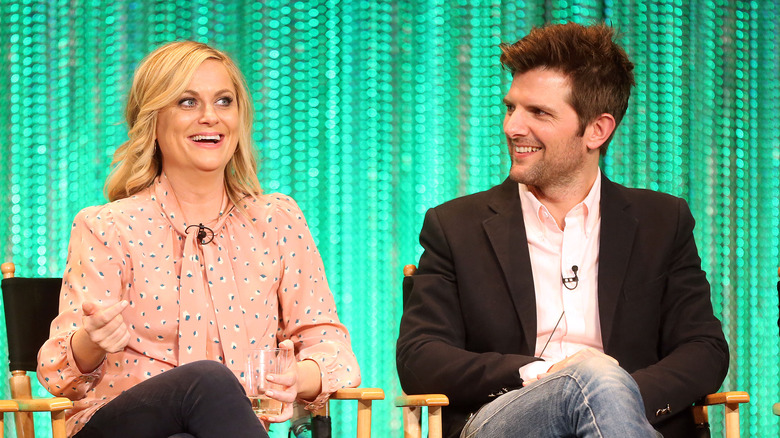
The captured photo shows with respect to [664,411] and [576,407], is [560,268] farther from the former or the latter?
[576,407]

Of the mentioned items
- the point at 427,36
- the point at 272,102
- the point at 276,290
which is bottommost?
the point at 276,290

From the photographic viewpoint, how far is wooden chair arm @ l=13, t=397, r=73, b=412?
1.92 meters

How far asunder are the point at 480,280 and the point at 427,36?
1.39 meters

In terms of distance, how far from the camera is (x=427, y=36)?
137 inches

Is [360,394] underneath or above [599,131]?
underneath

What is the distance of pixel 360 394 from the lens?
2205 millimetres

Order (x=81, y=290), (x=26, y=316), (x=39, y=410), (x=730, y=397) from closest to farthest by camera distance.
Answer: (x=39, y=410) → (x=81, y=290) → (x=730, y=397) → (x=26, y=316)

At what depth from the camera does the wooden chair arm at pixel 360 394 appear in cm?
219

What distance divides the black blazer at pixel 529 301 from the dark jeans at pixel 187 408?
0.59 meters

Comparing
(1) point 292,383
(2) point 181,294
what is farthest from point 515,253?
(2) point 181,294

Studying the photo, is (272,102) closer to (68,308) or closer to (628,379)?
(68,308)

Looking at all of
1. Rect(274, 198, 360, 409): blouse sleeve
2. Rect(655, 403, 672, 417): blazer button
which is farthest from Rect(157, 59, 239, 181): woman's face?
Rect(655, 403, 672, 417): blazer button

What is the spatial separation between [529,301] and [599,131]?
0.53 m

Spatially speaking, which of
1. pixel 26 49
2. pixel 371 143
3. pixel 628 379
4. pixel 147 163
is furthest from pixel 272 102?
pixel 628 379
